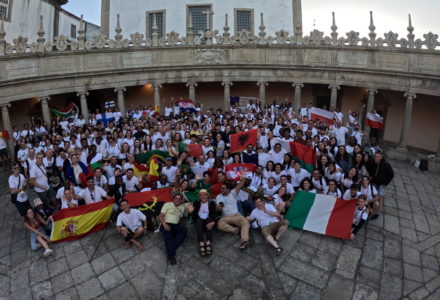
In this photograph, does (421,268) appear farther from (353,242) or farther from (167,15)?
(167,15)

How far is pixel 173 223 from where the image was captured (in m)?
8.31

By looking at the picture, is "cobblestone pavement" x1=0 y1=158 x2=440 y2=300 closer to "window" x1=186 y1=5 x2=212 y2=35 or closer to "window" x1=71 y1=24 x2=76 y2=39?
"window" x1=186 y1=5 x2=212 y2=35

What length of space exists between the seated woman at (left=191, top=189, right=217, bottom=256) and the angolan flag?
67.1 inches

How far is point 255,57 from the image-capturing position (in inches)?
786

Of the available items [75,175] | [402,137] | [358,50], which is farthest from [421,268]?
[358,50]

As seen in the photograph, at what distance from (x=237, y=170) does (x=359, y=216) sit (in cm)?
382

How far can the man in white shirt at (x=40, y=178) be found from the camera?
9586 mm

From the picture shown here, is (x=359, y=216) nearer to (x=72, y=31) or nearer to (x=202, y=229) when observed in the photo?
(x=202, y=229)

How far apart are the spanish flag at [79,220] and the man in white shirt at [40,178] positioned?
5.97 feet

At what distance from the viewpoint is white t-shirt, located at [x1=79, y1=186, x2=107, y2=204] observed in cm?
896

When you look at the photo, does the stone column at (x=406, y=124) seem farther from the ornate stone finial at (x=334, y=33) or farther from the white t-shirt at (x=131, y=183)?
the white t-shirt at (x=131, y=183)

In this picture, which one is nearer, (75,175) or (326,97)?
(75,175)

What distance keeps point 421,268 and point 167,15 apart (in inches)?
933

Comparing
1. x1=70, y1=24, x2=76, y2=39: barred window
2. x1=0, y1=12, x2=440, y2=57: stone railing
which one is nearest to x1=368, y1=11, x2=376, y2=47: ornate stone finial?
x1=0, y1=12, x2=440, y2=57: stone railing
